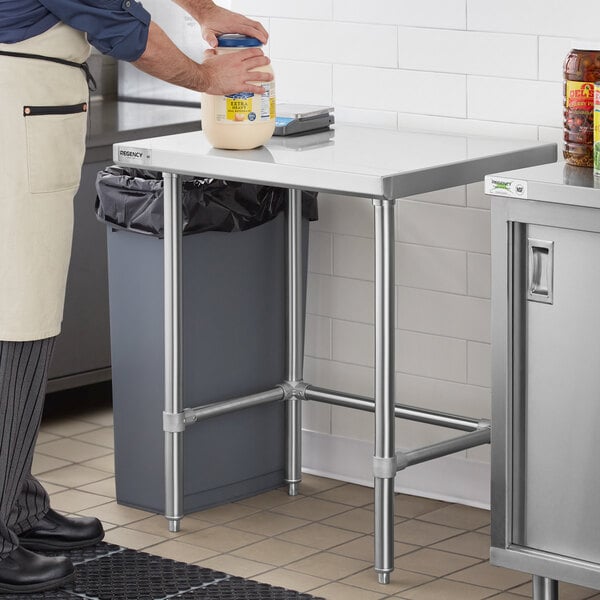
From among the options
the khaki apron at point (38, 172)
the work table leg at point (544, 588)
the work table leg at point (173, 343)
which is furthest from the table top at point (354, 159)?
the work table leg at point (544, 588)

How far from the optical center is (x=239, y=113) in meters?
3.42

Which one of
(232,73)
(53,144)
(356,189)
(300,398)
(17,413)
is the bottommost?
(300,398)

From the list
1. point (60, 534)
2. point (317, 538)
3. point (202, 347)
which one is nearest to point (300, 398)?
point (202, 347)

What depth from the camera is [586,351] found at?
9.32 ft

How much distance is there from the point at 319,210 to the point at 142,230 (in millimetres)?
586

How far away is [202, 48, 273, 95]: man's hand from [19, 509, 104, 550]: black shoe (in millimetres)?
1101

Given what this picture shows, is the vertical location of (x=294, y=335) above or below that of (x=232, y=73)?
below

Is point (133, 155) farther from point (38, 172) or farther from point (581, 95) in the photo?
point (581, 95)

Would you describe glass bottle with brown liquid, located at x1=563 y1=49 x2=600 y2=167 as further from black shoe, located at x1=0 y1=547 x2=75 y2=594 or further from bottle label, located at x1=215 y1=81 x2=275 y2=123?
black shoe, located at x1=0 y1=547 x2=75 y2=594

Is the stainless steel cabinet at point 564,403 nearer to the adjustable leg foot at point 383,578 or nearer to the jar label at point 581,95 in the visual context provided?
the jar label at point 581,95

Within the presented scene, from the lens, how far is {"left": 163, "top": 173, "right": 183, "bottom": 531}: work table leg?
3.57 metres

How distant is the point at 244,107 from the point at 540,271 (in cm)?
89

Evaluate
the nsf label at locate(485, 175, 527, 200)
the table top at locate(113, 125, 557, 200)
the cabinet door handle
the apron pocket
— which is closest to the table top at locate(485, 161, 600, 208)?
the nsf label at locate(485, 175, 527, 200)

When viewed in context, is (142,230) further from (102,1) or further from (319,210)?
(102,1)
